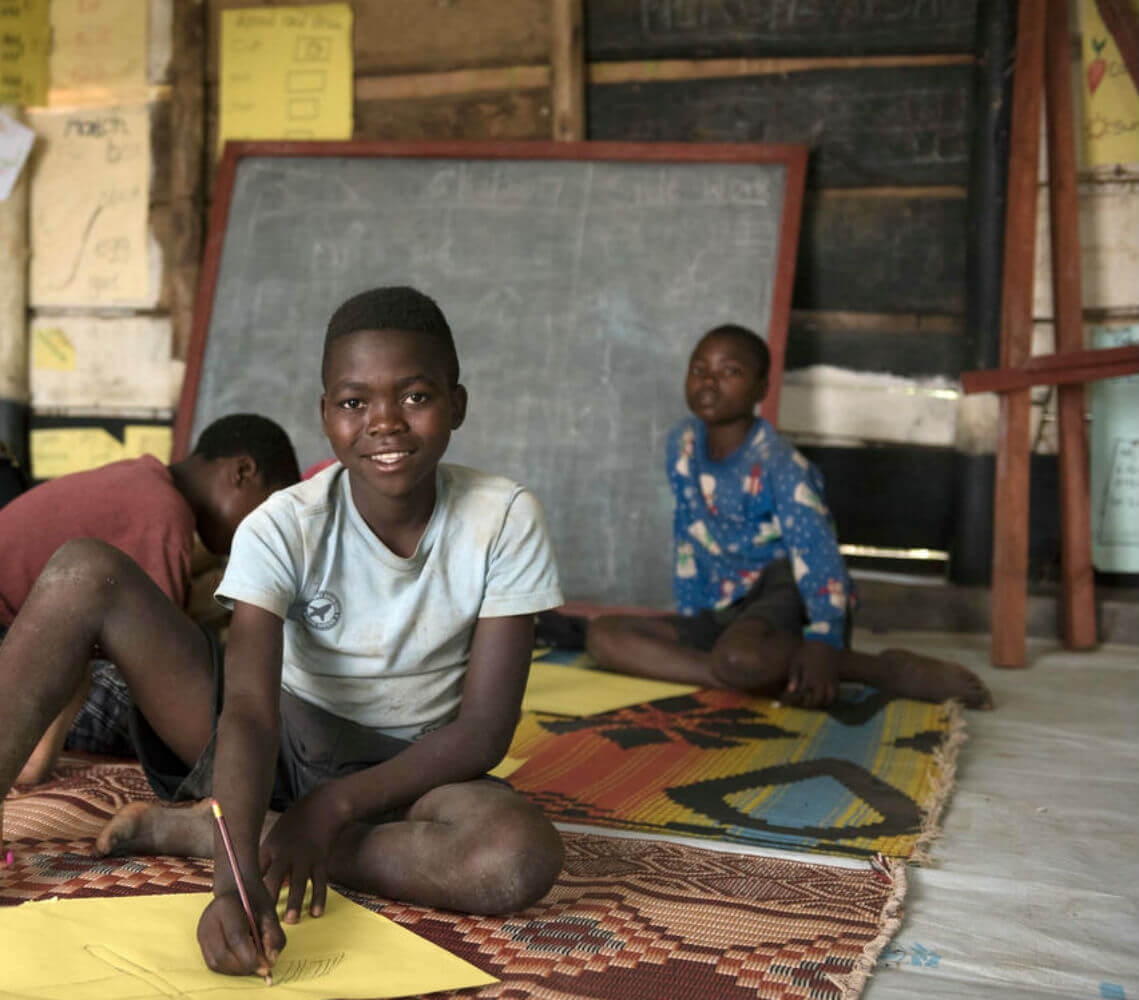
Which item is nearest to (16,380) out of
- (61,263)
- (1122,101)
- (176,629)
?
(61,263)

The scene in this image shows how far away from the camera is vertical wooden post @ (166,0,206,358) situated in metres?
4.10

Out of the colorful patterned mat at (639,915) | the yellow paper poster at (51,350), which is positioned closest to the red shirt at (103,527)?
the colorful patterned mat at (639,915)

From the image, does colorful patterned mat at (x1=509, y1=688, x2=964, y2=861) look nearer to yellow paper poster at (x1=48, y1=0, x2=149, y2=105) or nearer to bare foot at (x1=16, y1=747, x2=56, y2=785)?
bare foot at (x1=16, y1=747, x2=56, y2=785)

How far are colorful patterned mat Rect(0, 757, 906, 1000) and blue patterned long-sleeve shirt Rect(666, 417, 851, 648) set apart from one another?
1160 millimetres

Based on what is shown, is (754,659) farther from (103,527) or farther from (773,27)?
(773,27)

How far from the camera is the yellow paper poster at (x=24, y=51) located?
4188 mm

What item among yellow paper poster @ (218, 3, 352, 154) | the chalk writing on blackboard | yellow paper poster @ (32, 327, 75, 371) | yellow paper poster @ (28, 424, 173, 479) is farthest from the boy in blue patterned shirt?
yellow paper poster @ (32, 327, 75, 371)

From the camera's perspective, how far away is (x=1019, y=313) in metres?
3.32

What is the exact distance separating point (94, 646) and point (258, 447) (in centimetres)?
70

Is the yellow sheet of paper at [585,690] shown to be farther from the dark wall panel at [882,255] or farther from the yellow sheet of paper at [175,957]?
the dark wall panel at [882,255]

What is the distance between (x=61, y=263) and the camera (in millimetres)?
4254

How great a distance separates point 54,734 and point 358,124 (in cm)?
262

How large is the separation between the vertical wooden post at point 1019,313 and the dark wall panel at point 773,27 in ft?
0.92

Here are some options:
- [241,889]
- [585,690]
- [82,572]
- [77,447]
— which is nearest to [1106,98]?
[585,690]
